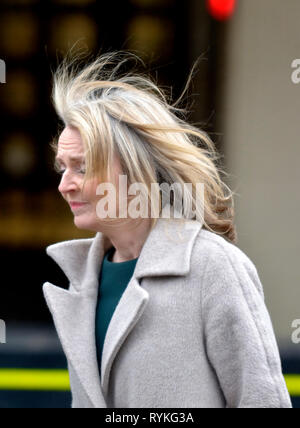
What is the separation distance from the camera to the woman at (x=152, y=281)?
4.55 ft

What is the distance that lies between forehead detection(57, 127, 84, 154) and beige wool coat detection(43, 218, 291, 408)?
0.22m

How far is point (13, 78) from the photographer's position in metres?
3.35

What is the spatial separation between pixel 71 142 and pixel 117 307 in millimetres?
334

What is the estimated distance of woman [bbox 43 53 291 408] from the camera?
1387mm

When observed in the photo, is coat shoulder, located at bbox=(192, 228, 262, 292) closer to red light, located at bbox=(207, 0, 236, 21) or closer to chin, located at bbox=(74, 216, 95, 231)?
chin, located at bbox=(74, 216, 95, 231)

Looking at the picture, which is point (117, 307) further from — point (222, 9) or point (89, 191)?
point (222, 9)

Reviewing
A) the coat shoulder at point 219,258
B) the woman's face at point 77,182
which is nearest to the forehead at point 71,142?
the woman's face at point 77,182

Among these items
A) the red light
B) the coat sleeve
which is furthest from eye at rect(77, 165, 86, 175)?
the red light

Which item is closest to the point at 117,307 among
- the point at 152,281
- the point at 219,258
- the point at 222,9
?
the point at 152,281

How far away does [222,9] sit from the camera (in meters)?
3.31

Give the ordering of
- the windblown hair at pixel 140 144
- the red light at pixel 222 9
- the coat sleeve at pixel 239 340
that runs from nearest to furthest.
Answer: the coat sleeve at pixel 239 340 < the windblown hair at pixel 140 144 < the red light at pixel 222 9

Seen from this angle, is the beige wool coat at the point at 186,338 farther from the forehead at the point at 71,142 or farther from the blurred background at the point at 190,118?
the blurred background at the point at 190,118

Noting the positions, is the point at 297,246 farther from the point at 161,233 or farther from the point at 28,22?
the point at 161,233

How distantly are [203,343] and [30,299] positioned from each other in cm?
207
